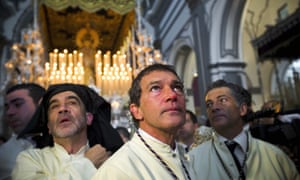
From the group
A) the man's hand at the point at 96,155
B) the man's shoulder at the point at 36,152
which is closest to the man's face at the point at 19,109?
the man's shoulder at the point at 36,152

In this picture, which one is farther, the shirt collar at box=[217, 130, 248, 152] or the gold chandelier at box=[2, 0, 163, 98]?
the gold chandelier at box=[2, 0, 163, 98]

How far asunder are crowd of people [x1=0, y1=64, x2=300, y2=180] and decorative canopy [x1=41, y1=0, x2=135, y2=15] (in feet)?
17.1

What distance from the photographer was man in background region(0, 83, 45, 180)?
89.7 inches

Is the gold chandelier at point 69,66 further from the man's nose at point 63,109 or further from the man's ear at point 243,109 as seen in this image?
the man's ear at point 243,109

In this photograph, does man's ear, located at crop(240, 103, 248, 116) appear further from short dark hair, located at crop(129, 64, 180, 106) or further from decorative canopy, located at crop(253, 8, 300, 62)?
decorative canopy, located at crop(253, 8, 300, 62)

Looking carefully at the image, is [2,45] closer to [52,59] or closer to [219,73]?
[52,59]

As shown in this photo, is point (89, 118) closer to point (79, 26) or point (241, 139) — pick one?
point (241, 139)

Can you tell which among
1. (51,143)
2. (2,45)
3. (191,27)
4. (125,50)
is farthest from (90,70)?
(51,143)

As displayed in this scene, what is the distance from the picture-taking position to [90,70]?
29.0 ft

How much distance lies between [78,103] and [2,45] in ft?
33.4

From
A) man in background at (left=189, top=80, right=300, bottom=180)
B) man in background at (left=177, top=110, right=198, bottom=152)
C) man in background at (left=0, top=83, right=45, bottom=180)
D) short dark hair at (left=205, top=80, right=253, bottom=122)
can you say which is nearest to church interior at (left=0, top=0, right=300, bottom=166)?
man in background at (left=177, top=110, right=198, bottom=152)

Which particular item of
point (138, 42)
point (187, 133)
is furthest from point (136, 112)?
point (138, 42)

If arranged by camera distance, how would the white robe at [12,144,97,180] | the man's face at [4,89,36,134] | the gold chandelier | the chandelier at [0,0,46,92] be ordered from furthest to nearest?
the gold chandelier → the chandelier at [0,0,46,92] → the man's face at [4,89,36,134] → the white robe at [12,144,97,180]

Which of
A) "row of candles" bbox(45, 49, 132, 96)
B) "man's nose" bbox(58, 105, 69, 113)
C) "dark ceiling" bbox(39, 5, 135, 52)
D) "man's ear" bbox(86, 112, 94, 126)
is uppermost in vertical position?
"dark ceiling" bbox(39, 5, 135, 52)
